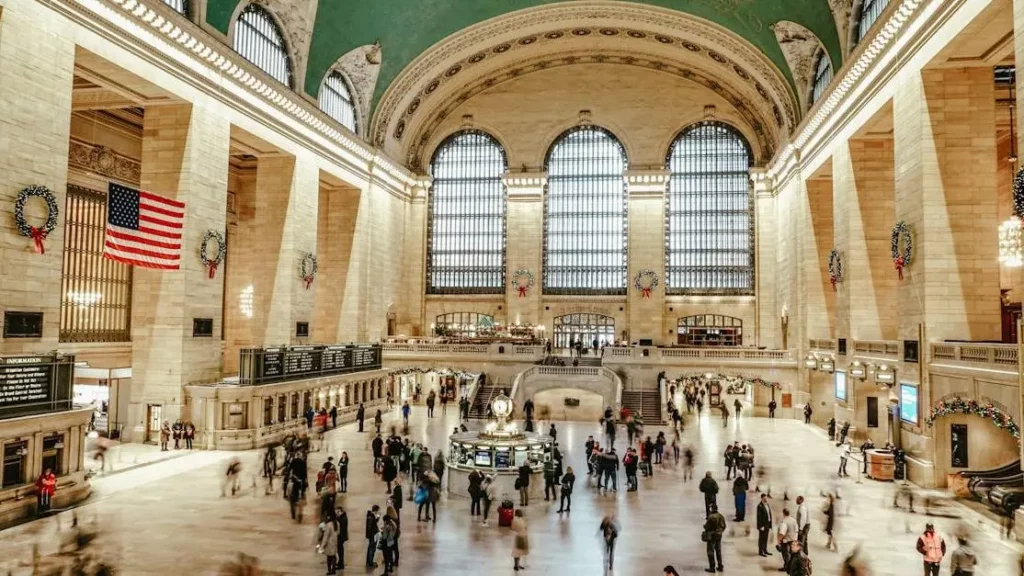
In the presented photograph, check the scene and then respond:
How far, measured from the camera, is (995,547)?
1204 cm

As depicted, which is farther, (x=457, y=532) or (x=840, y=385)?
(x=840, y=385)

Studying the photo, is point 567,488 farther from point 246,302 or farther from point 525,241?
point 525,241

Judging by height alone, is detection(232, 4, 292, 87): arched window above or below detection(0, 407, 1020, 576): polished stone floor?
above

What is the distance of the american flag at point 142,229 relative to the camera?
17078mm

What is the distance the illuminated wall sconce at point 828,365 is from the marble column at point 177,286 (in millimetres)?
20917

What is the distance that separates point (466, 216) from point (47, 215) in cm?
2702

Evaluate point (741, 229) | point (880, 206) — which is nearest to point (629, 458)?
point (880, 206)

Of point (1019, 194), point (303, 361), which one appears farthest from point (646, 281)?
point (1019, 194)

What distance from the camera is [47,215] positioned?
1518cm

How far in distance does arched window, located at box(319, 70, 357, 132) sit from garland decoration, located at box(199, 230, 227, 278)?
10.1m

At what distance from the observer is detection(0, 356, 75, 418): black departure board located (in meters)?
13.0

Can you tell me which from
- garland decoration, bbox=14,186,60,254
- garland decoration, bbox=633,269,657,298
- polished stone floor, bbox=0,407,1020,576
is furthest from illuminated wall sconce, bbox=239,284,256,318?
garland decoration, bbox=633,269,657,298

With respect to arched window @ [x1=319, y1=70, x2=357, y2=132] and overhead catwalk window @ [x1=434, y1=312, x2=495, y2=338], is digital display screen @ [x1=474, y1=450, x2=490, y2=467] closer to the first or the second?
arched window @ [x1=319, y1=70, x2=357, y2=132]

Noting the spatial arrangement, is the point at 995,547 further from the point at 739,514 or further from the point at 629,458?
the point at 629,458
